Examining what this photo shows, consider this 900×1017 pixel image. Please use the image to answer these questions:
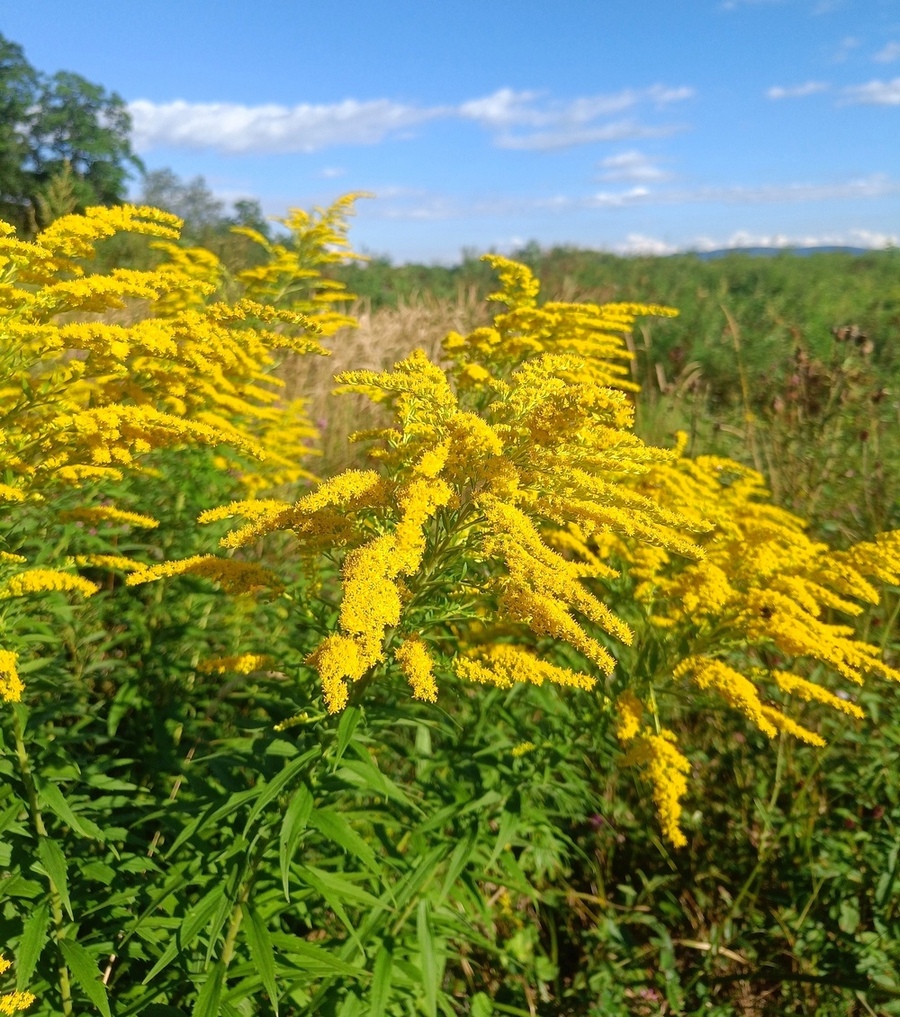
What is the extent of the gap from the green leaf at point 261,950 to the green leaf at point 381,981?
0.28 meters

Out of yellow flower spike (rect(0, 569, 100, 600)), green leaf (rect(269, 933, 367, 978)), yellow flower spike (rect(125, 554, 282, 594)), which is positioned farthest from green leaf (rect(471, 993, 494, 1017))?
yellow flower spike (rect(0, 569, 100, 600))

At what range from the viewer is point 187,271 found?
3.96 metres

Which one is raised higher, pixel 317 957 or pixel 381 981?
pixel 317 957

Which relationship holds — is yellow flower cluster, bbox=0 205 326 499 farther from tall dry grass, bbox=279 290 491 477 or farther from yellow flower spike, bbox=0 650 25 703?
tall dry grass, bbox=279 290 491 477

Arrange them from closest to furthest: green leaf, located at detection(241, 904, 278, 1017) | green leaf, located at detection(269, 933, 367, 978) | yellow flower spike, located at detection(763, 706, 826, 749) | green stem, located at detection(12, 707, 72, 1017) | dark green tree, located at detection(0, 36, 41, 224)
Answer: green leaf, located at detection(241, 904, 278, 1017)
green leaf, located at detection(269, 933, 367, 978)
green stem, located at detection(12, 707, 72, 1017)
yellow flower spike, located at detection(763, 706, 826, 749)
dark green tree, located at detection(0, 36, 41, 224)

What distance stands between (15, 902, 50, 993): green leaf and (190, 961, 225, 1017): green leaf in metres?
0.41

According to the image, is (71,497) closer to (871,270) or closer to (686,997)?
(686,997)

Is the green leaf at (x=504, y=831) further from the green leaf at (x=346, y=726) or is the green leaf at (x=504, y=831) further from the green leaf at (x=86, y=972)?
the green leaf at (x=86, y=972)

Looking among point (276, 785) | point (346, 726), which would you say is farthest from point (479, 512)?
point (276, 785)

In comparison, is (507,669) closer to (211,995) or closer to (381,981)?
(381,981)

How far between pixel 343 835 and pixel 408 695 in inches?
14.9

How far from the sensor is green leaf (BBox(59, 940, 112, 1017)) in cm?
166

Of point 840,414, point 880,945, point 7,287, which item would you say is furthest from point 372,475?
point 840,414

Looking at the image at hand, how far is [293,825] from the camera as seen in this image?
1.69m
